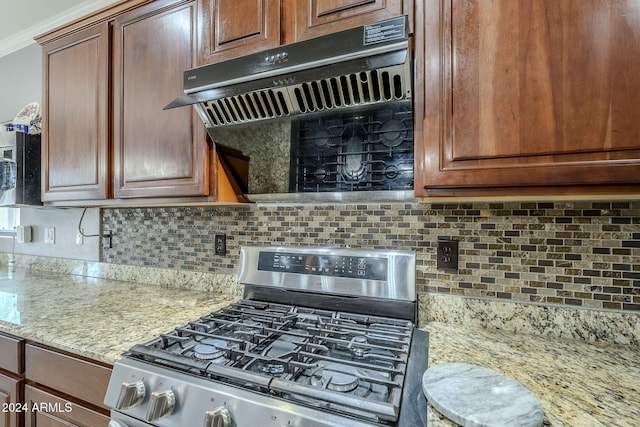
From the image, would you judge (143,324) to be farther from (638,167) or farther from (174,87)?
(638,167)

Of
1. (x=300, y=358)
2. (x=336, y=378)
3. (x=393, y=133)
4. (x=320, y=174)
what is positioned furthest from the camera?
(x=320, y=174)

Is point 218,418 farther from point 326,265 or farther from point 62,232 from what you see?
point 62,232

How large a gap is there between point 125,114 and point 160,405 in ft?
4.14

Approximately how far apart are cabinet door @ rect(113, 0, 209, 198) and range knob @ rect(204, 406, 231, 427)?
80 centimetres

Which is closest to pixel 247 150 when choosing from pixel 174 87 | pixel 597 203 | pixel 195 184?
pixel 195 184

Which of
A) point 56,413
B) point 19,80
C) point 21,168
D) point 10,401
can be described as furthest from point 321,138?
point 19,80

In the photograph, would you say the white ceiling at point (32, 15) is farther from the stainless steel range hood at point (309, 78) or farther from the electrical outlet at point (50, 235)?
the stainless steel range hood at point (309, 78)

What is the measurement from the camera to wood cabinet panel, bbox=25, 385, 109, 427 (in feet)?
3.05

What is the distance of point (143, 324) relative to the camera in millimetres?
1106

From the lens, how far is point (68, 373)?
971 millimetres

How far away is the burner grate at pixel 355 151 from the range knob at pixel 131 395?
0.84 meters

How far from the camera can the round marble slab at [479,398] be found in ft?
1.79

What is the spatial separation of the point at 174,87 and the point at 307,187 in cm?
71

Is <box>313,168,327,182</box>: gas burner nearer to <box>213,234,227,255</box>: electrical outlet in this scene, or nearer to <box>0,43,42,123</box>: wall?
<box>213,234,227,255</box>: electrical outlet
